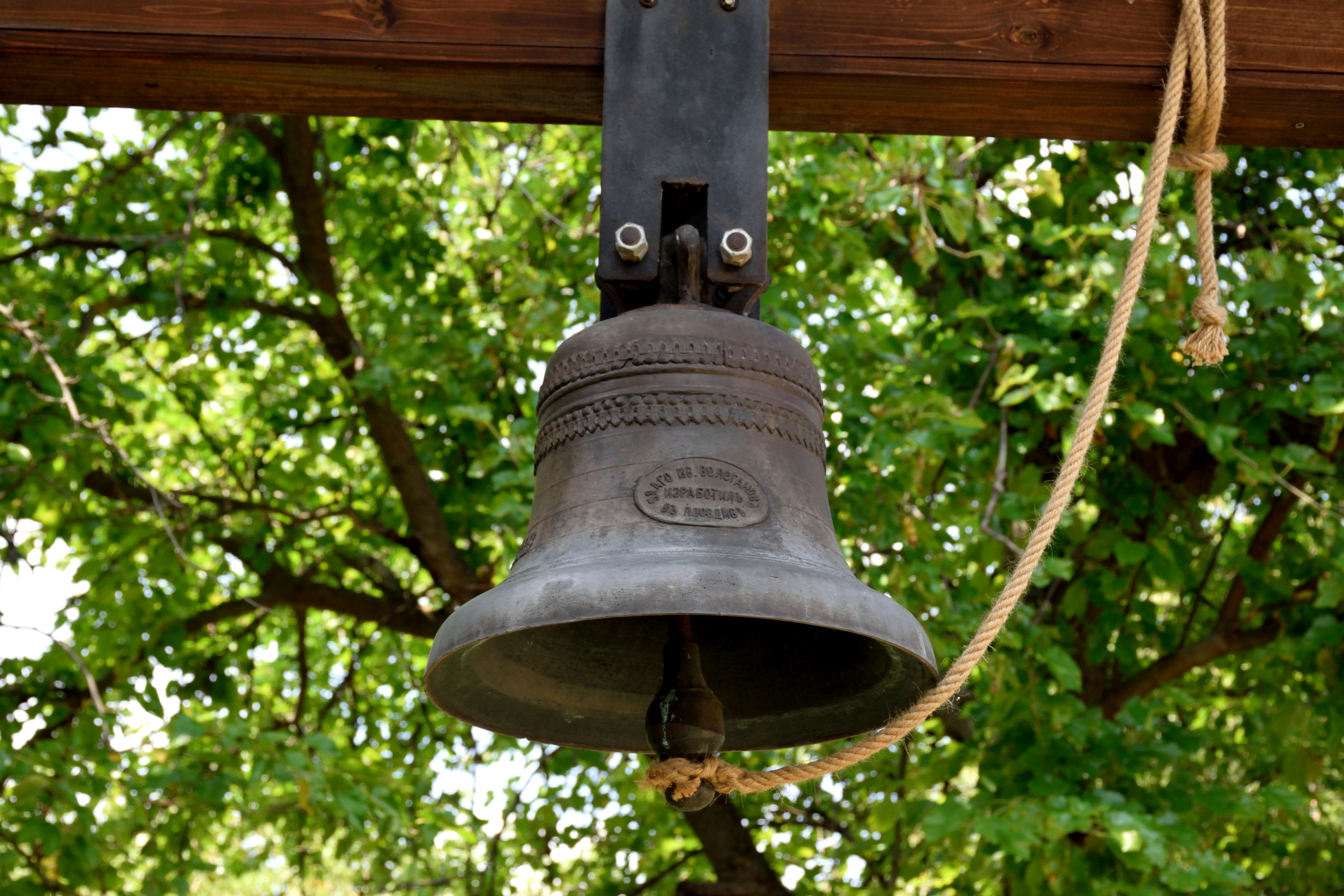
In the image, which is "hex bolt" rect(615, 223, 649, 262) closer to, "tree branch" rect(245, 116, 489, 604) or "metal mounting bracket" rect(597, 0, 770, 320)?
"metal mounting bracket" rect(597, 0, 770, 320)

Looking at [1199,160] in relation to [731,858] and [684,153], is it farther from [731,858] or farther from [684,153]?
[731,858]

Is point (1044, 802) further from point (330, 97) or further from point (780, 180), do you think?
point (330, 97)

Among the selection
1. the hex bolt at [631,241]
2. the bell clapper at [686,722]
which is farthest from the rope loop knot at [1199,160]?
the bell clapper at [686,722]

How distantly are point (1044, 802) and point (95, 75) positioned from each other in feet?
10.4

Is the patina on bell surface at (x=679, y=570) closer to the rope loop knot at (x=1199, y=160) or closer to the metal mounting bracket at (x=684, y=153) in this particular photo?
the metal mounting bracket at (x=684, y=153)

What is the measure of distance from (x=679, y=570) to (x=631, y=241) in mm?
511

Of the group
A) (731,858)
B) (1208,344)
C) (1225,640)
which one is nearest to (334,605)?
(731,858)

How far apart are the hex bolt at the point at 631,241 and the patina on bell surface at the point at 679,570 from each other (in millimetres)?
85

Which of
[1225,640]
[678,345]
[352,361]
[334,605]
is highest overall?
[352,361]

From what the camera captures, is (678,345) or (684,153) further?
(684,153)

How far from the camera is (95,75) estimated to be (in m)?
2.19

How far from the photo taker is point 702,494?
1.85 meters

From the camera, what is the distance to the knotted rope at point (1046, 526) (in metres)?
1.77

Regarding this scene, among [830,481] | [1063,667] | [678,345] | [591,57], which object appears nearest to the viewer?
[678,345]
